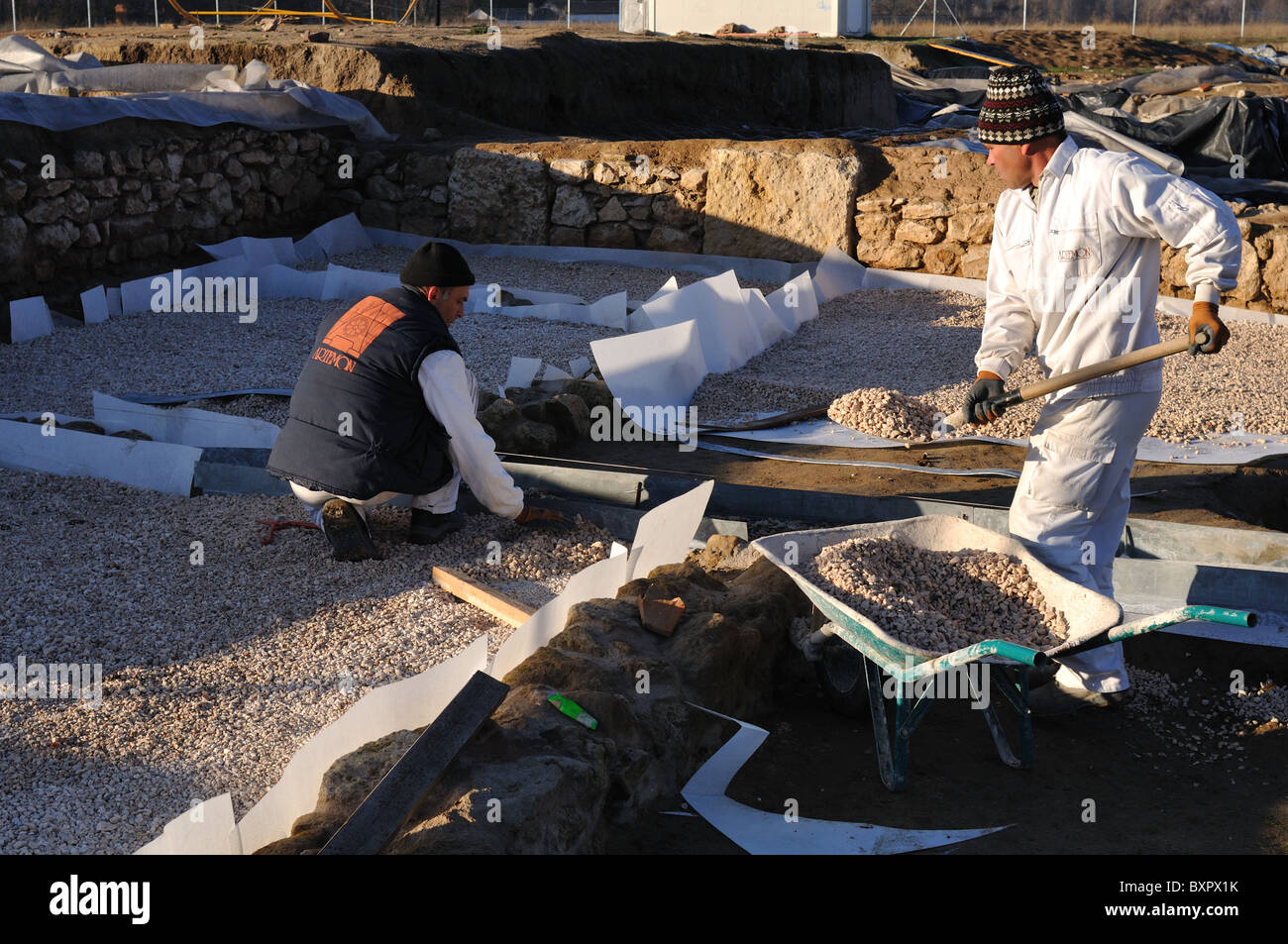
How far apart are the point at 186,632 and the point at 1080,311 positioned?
3.00 m

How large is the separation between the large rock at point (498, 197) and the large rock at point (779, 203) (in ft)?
5.05

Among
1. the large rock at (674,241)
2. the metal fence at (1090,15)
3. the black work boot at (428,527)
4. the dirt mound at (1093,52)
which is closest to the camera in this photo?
the black work boot at (428,527)

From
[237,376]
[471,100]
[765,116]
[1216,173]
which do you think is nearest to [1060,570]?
[237,376]

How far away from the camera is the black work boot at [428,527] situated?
15.2ft

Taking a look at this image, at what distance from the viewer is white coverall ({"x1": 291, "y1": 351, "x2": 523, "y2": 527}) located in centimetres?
439

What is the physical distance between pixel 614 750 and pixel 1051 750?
1.42m

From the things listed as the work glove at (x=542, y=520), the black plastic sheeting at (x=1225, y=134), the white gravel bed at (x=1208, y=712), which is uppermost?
the black plastic sheeting at (x=1225, y=134)

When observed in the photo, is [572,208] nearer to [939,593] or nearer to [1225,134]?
[1225,134]

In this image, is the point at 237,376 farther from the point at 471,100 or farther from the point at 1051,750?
the point at 471,100

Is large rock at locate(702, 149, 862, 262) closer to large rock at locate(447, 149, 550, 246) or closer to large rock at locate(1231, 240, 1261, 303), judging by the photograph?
large rock at locate(447, 149, 550, 246)

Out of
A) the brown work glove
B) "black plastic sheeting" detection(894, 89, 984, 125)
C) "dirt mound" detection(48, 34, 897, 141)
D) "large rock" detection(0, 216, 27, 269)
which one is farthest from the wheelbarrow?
"black plastic sheeting" detection(894, 89, 984, 125)

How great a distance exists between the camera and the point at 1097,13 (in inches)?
1441

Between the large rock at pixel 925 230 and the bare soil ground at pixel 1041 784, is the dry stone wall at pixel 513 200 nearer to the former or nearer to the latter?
the large rock at pixel 925 230

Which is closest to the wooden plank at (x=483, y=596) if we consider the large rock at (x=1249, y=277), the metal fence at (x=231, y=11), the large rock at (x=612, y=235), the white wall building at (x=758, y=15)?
the large rock at (x=612, y=235)
